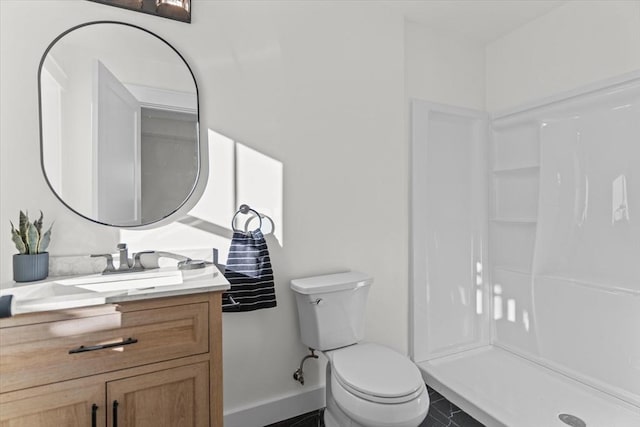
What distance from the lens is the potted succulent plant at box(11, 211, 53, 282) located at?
1.34 meters

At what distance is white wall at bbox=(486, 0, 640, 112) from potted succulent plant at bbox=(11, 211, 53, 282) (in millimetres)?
3017

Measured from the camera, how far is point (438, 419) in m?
1.94

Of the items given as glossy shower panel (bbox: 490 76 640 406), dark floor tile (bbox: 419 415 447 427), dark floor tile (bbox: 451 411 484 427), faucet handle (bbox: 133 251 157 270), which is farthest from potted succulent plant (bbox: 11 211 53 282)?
glossy shower panel (bbox: 490 76 640 406)

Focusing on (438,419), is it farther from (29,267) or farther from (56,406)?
(29,267)

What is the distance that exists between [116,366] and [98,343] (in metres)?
0.10

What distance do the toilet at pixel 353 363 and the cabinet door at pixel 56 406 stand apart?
3.07 feet

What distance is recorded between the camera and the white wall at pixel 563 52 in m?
1.98

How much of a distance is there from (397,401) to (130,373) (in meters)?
1.01

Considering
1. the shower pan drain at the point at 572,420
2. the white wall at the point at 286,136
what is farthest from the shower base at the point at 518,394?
the white wall at the point at 286,136

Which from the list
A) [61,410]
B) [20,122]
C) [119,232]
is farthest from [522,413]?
[20,122]

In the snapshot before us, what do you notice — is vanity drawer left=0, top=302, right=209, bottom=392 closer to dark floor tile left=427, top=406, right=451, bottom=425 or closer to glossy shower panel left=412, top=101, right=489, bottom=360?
dark floor tile left=427, top=406, right=451, bottom=425

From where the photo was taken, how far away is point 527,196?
2500mm

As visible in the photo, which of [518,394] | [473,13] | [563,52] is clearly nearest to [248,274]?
[518,394]

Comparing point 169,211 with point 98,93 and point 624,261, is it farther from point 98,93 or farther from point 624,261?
point 624,261
